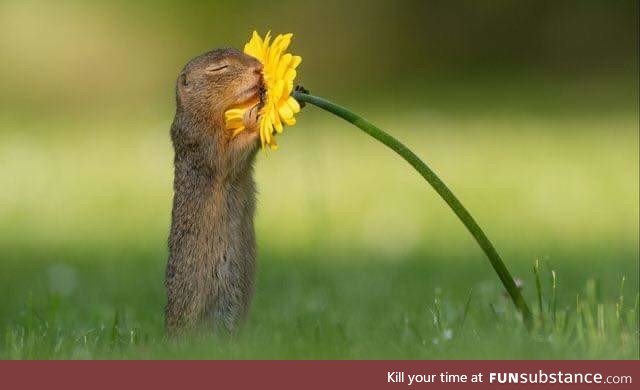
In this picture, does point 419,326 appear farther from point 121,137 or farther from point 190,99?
point 121,137

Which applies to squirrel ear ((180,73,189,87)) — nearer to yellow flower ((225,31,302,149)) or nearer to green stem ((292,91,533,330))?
yellow flower ((225,31,302,149))

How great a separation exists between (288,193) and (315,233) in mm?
1908

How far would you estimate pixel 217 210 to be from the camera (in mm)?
5098

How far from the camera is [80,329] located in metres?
5.79

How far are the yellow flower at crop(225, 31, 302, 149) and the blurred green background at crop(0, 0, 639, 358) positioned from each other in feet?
2.46

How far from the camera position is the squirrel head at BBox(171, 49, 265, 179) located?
16.6 ft

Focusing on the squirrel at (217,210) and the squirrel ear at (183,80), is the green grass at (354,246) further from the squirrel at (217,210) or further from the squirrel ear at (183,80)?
the squirrel ear at (183,80)

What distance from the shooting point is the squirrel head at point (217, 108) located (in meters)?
5.06

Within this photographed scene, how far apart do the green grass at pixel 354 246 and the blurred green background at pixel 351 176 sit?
3cm

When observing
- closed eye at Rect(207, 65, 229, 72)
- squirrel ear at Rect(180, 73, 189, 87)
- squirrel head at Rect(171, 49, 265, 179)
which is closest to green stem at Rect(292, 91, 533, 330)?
squirrel head at Rect(171, 49, 265, 179)

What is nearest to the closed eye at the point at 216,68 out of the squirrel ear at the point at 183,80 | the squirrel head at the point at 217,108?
the squirrel head at the point at 217,108

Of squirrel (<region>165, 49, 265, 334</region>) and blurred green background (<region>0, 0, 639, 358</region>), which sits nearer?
squirrel (<region>165, 49, 265, 334</region>)

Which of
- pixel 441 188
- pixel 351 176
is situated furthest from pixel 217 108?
pixel 351 176

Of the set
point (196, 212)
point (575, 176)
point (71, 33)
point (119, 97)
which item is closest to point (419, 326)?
point (196, 212)
